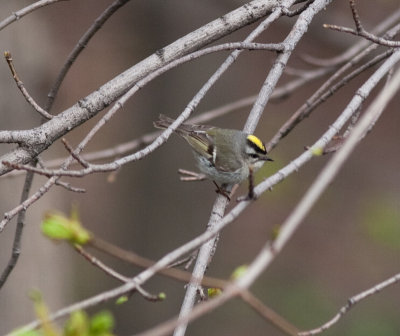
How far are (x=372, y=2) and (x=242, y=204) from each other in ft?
26.8

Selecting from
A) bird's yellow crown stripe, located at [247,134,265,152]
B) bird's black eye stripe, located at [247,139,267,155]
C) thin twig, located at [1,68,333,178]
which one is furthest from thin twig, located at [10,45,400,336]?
thin twig, located at [1,68,333,178]

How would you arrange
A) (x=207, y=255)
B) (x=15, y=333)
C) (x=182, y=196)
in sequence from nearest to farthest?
(x=15, y=333), (x=207, y=255), (x=182, y=196)

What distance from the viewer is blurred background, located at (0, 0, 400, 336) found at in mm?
7379

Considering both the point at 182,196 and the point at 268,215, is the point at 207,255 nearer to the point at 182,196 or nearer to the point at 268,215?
the point at 182,196

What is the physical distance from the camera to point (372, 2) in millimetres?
9516

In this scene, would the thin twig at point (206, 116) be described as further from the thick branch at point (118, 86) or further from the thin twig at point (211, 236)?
the thin twig at point (211, 236)

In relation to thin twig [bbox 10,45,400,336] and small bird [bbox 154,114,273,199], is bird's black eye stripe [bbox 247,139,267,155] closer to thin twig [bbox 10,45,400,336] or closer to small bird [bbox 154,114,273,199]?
small bird [bbox 154,114,273,199]

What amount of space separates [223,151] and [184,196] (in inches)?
165

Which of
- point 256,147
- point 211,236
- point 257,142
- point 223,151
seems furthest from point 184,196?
point 211,236

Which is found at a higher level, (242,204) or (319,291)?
(319,291)

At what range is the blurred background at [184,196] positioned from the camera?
738 centimetres

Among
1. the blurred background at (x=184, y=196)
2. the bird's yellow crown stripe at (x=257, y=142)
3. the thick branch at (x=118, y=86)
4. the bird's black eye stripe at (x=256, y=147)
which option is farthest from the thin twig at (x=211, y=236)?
the blurred background at (x=184, y=196)

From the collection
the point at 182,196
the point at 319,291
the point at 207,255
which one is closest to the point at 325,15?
the point at 182,196

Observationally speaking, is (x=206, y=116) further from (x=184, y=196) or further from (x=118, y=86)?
(x=184, y=196)
